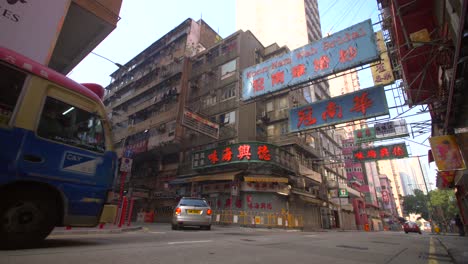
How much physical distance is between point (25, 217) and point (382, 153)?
23019 mm

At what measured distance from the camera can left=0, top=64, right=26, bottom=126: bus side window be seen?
3863 millimetres

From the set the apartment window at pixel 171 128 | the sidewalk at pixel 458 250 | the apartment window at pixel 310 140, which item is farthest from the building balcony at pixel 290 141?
the sidewalk at pixel 458 250

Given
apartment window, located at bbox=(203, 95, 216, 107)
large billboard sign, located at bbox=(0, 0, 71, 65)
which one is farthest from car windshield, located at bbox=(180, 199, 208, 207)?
apartment window, located at bbox=(203, 95, 216, 107)

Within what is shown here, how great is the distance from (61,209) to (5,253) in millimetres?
1032

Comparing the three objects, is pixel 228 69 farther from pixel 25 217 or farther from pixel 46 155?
pixel 25 217

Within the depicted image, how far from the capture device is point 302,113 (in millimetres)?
15062

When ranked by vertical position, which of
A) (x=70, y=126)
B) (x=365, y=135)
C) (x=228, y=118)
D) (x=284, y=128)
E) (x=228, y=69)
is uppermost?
(x=228, y=69)

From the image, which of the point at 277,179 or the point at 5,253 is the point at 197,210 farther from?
the point at 277,179

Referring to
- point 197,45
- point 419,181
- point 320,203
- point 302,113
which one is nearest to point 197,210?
point 302,113

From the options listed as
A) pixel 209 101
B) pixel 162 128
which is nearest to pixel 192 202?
pixel 162 128

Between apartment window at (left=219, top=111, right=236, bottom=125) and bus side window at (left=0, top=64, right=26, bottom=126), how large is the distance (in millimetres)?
21651

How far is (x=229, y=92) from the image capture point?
1073 inches

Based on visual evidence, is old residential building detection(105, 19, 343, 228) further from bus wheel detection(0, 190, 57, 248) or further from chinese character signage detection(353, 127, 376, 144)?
bus wheel detection(0, 190, 57, 248)

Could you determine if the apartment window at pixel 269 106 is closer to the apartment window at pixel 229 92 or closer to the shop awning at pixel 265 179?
the apartment window at pixel 229 92
